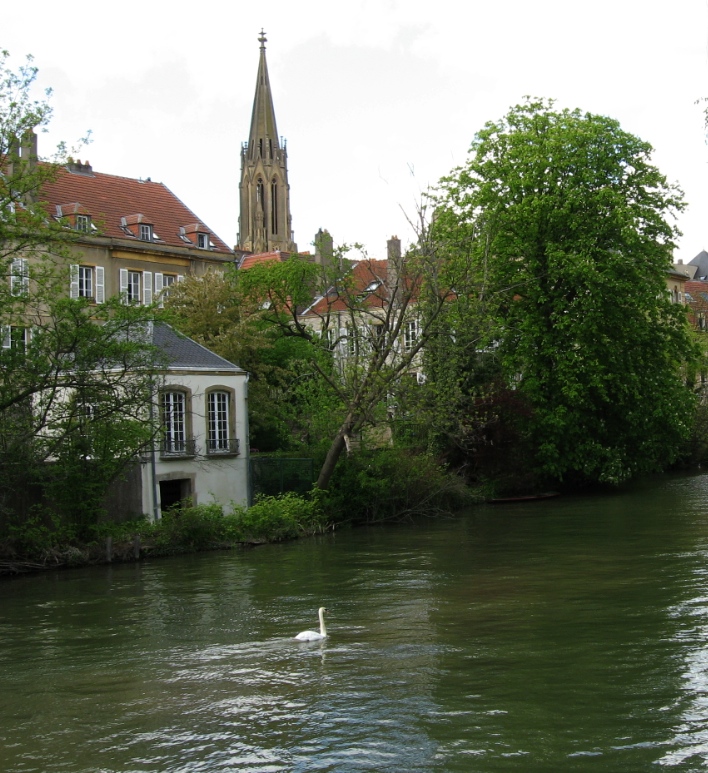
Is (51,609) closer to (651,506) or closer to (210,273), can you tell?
(651,506)

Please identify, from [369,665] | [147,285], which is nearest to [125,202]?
[147,285]

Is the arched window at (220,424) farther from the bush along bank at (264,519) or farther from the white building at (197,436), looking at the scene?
the bush along bank at (264,519)

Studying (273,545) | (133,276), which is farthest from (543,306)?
(133,276)

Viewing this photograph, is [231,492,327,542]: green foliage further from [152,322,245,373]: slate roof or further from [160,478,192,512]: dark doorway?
[152,322,245,373]: slate roof

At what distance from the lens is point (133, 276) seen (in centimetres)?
5941

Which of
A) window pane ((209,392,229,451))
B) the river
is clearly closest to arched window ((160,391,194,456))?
window pane ((209,392,229,451))

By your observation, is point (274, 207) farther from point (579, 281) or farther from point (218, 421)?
point (218, 421)

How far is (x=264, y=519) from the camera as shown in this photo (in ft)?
102

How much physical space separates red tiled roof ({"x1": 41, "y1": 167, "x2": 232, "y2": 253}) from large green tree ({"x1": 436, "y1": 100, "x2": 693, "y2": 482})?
21714 mm

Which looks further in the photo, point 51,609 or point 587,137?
point 587,137

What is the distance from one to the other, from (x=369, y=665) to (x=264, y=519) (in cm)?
1696

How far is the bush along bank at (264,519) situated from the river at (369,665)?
1.28 metres

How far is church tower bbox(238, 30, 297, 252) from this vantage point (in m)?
112

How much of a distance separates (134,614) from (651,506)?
2237 cm
